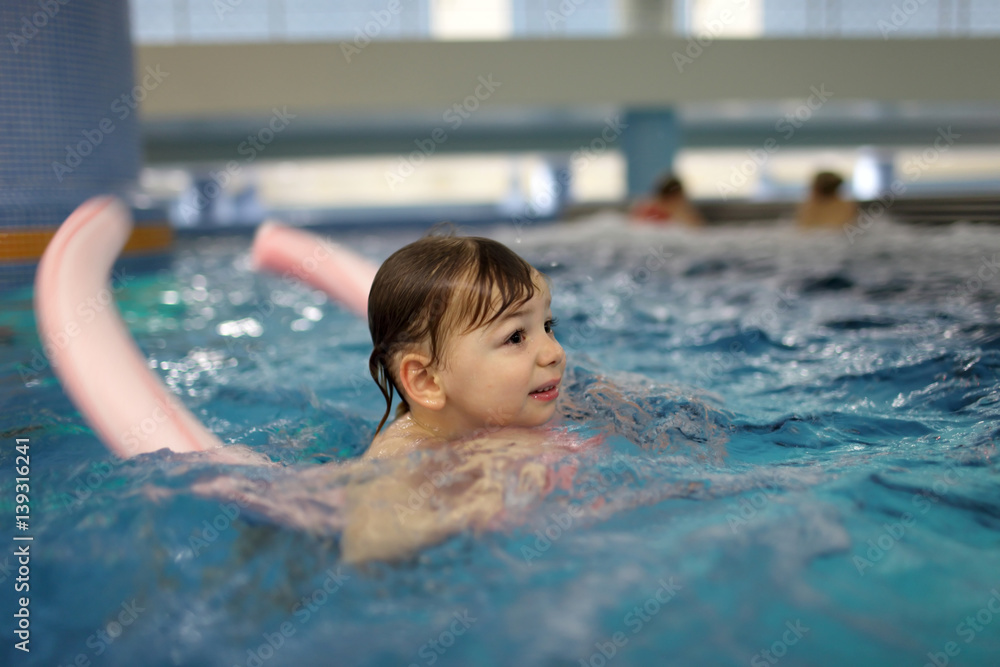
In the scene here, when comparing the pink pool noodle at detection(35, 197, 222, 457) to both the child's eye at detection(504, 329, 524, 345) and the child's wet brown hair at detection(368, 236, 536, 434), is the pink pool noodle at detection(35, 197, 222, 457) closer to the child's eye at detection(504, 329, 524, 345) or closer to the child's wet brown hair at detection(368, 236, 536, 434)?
the child's wet brown hair at detection(368, 236, 536, 434)

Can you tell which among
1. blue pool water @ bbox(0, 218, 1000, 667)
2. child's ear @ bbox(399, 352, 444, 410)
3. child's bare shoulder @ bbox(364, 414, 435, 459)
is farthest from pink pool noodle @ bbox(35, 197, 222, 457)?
child's ear @ bbox(399, 352, 444, 410)

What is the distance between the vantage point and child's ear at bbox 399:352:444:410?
→ 1.71 m

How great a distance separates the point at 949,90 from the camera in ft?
39.3

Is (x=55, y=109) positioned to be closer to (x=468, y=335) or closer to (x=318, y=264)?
(x=318, y=264)

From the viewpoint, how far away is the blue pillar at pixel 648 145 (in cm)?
1245

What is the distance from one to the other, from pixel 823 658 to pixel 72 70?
17.9 feet

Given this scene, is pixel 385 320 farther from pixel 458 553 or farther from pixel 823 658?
pixel 823 658

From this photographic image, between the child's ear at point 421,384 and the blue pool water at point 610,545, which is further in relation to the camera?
the child's ear at point 421,384

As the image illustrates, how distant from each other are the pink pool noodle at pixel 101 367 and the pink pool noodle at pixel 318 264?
2.36 ft

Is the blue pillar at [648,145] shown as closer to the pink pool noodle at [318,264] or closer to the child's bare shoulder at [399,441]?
the pink pool noodle at [318,264]

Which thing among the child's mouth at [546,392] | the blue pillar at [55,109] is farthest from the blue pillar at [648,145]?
the child's mouth at [546,392]

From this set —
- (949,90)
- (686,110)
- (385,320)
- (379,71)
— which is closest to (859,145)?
(949,90)

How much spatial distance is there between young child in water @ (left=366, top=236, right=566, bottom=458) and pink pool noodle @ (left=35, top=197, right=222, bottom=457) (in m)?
0.49

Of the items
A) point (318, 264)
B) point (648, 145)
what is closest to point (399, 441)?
point (318, 264)
